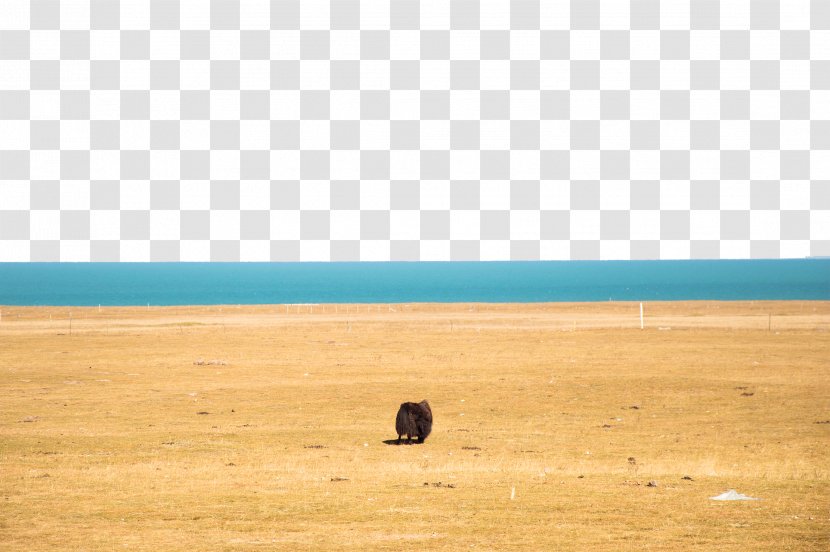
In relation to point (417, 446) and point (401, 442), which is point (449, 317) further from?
point (417, 446)

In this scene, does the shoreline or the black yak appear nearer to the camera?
the black yak

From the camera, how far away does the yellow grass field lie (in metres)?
17.2

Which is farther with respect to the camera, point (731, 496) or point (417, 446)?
point (417, 446)

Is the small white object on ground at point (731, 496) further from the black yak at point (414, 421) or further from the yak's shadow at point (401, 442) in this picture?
the yak's shadow at point (401, 442)

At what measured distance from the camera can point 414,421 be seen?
28.1 m

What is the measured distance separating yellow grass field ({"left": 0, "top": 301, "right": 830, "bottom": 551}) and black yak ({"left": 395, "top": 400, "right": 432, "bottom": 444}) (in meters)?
0.42

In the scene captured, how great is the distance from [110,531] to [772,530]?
11.0 meters

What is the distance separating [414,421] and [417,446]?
69 centimetres

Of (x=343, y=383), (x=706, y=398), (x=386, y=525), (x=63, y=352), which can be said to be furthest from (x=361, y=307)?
(x=386, y=525)

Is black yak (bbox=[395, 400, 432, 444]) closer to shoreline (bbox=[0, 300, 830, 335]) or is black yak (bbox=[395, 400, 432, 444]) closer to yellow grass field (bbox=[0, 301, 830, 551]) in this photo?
yellow grass field (bbox=[0, 301, 830, 551])

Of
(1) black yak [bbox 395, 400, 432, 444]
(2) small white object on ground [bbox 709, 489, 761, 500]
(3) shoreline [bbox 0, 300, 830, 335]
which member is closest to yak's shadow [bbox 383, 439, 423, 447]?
(1) black yak [bbox 395, 400, 432, 444]

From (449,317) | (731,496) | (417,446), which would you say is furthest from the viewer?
(449,317)

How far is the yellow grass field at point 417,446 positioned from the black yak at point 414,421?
1.36 feet

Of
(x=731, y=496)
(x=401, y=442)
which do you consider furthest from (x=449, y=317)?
(x=731, y=496)
